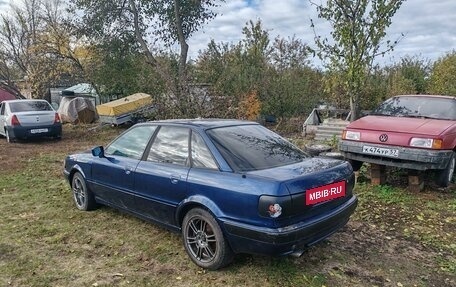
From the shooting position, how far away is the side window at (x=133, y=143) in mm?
4484

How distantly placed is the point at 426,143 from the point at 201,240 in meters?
3.94

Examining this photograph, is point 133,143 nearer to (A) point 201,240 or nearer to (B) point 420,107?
(A) point 201,240

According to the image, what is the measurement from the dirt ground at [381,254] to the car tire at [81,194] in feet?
9.02

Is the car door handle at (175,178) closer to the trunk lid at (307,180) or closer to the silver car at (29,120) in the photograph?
the trunk lid at (307,180)

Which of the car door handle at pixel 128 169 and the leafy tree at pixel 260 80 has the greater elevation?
the leafy tree at pixel 260 80

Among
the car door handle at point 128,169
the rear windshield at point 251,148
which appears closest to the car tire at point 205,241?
the rear windshield at point 251,148

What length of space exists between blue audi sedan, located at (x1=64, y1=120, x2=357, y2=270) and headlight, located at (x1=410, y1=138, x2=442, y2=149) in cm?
233

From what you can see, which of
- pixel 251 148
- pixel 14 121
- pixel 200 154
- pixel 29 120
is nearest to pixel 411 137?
pixel 251 148

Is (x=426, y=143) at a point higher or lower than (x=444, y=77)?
lower

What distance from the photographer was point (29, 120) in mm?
12391

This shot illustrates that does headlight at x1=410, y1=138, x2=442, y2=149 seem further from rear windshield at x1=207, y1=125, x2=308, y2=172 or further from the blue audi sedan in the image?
rear windshield at x1=207, y1=125, x2=308, y2=172

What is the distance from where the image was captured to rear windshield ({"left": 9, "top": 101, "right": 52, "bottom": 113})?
1260 cm

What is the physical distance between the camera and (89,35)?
16859 millimetres

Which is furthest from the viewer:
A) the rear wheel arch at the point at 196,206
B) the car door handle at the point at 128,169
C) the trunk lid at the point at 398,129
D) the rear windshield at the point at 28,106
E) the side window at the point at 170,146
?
the rear windshield at the point at 28,106
